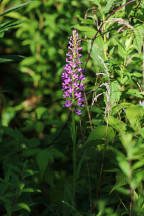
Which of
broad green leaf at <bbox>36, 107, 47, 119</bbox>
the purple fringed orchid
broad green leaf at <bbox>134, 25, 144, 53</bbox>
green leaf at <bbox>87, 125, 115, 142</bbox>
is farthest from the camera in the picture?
broad green leaf at <bbox>36, 107, 47, 119</bbox>

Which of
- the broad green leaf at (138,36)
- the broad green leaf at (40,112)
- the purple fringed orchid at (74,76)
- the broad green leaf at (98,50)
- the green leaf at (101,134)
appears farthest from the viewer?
the broad green leaf at (40,112)

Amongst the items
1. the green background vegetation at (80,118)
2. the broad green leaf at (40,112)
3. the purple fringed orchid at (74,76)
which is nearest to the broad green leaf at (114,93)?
the green background vegetation at (80,118)

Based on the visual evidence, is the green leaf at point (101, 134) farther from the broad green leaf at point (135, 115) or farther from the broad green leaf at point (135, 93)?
the broad green leaf at point (135, 93)

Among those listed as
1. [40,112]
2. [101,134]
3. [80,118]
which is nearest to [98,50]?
[80,118]

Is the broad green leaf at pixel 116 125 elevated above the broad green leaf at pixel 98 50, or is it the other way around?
the broad green leaf at pixel 98 50

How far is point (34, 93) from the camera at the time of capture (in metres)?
3.19

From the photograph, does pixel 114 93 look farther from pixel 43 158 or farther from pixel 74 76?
pixel 43 158

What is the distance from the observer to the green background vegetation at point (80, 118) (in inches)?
44.2

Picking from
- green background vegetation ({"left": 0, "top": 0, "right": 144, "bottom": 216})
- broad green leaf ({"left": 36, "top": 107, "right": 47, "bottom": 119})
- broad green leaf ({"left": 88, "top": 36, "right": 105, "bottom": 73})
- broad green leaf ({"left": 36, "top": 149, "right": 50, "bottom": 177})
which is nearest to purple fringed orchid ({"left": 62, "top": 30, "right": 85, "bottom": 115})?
green background vegetation ({"left": 0, "top": 0, "right": 144, "bottom": 216})

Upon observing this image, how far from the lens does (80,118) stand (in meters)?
1.37

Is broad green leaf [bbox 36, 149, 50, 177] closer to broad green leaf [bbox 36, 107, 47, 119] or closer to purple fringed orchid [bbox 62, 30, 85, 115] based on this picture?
purple fringed orchid [bbox 62, 30, 85, 115]

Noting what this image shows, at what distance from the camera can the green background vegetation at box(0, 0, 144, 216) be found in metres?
1.12

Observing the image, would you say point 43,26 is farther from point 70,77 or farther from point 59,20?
point 70,77

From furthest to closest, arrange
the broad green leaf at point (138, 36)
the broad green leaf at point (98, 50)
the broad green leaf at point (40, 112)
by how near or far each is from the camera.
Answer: the broad green leaf at point (40, 112) → the broad green leaf at point (98, 50) → the broad green leaf at point (138, 36)
